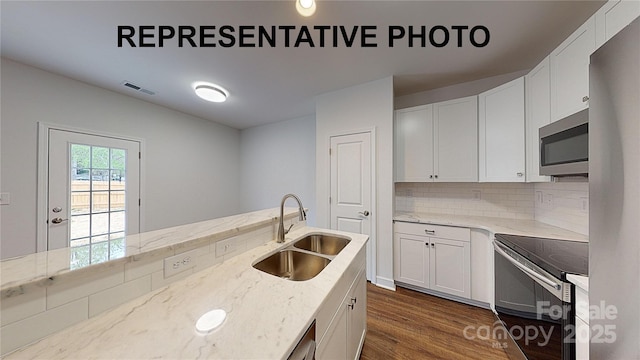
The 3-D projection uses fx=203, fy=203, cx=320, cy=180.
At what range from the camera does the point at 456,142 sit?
2.43 m

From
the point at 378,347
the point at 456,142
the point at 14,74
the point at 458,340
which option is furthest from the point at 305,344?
the point at 14,74

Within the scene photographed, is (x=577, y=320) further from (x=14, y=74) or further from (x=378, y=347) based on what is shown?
(x=14, y=74)

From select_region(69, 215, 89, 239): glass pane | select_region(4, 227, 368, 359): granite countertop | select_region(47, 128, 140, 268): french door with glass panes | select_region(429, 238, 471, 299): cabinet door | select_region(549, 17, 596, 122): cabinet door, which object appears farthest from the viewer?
select_region(69, 215, 89, 239): glass pane

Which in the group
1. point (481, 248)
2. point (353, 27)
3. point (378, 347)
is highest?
point (353, 27)

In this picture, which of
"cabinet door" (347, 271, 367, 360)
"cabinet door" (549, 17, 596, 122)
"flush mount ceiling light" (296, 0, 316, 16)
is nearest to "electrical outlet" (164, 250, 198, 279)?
"cabinet door" (347, 271, 367, 360)

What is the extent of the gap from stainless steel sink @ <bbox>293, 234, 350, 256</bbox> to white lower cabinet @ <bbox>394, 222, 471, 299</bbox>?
1.19 m

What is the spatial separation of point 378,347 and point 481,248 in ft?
4.65

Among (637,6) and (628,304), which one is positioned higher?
(637,6)

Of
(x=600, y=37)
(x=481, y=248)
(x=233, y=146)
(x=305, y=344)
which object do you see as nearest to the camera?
(x=305, y=344)

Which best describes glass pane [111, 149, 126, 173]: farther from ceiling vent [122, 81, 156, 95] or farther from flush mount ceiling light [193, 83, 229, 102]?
flush mount ceiling light [193, 83, 229, 102]

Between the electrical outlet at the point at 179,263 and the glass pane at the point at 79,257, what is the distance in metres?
0.24

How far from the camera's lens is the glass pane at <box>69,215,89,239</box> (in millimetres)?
2527

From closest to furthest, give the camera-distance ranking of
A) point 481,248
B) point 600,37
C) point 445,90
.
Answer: point 600,37, point 481,248, point 445,90

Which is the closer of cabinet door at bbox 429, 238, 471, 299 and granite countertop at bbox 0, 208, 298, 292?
granite countertop at bbox 0, 208, 298, 292
